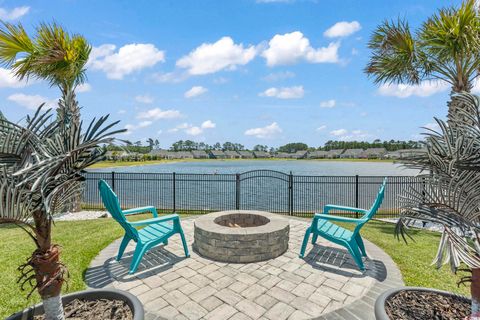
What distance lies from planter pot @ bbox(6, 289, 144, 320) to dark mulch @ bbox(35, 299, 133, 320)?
0.04 m

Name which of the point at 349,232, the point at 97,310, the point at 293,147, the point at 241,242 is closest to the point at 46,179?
the point at 97,310

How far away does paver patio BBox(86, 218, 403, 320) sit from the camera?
2930 mm

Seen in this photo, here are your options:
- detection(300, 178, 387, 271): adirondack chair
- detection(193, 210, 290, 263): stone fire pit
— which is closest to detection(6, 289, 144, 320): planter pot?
detection(193, 210, 290, 263): stone fire pit

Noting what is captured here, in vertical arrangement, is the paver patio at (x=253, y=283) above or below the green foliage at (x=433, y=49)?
below

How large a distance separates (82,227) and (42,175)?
6.01 meters

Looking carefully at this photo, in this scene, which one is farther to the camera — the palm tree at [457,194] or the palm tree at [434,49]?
the palm tree at [434,49]

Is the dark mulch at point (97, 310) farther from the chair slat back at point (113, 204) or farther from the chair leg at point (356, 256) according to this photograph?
the chair leg at point (356, 256)

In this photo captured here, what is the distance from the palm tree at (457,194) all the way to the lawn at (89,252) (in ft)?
7.38

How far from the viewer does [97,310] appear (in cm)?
237

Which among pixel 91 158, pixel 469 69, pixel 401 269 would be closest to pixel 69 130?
pixel 91 158

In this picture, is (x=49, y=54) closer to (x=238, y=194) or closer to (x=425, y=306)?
(x=238, y=194)

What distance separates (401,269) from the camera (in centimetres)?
405

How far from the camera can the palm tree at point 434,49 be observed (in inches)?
227

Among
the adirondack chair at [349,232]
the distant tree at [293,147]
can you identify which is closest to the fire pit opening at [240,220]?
the adirondack chair at [349,232]
